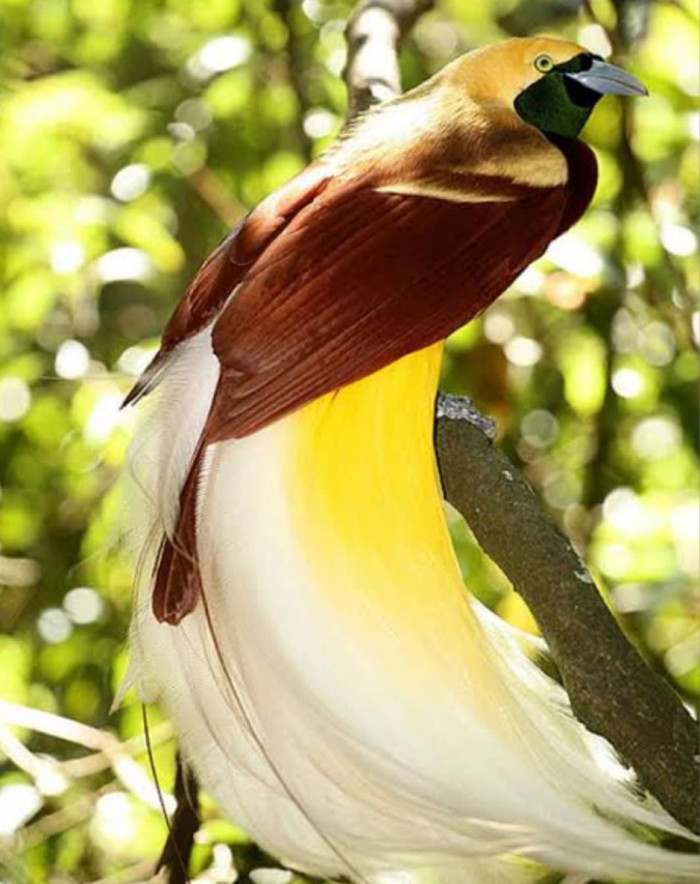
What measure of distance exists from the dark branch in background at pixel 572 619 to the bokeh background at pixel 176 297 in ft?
0.59

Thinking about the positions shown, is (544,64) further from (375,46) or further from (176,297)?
(176,297)

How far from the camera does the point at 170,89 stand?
1.29 m

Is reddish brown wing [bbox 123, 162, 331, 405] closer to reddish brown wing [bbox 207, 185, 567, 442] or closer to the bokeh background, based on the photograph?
reddish brown wing [bbox 207, 185, 567, 442]

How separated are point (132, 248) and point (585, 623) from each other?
0.52 metres

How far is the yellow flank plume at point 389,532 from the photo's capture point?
0.77m

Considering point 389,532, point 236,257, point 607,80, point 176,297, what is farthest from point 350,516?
point 176,297

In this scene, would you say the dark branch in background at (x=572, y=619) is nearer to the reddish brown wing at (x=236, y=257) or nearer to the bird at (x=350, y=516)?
the bird at (x=350, y=516)

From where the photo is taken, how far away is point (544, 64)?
2.66ft

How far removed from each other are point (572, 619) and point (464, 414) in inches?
6.4

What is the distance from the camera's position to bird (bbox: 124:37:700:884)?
74cm

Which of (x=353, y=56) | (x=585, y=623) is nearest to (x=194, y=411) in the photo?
(x=585, y=623)

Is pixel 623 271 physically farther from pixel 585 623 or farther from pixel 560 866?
pixel 560 866

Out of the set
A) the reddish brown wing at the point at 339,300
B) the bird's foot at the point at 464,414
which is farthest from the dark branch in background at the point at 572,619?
the reddish brown wing at the point at 339,300

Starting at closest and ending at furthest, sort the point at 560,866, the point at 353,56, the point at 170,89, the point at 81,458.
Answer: the point at 560,866, the point at 353,56, the point at 81,458, the point at 170,89
